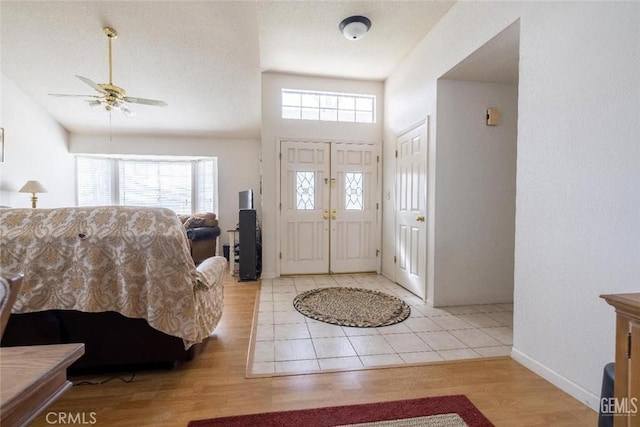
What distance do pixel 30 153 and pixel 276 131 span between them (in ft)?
14.3

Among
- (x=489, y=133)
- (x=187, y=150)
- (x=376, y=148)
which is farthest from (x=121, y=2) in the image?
(x=489, y=133)

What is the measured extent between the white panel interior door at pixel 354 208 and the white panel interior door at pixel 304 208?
14 cm

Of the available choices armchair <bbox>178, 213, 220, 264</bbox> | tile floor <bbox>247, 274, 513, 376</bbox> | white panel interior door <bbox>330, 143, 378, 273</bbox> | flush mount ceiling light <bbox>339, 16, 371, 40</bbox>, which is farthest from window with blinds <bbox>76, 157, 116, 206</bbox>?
flush mount ceiling light <bbox>339, 16, 371, 40</bbox>

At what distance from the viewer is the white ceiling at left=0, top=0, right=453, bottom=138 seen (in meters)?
2.94

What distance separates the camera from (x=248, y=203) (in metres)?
4.55

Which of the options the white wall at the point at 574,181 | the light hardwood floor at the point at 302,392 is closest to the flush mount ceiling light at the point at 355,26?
the white wall at the point at 574,181

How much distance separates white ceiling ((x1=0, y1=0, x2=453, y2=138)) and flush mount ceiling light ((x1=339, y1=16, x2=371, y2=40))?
0.05m

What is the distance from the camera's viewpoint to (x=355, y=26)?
112 inches

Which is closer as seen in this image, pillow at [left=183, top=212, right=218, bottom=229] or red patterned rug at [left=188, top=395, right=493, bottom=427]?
red patterned rug at [left=188, top=395, right=493, bottom=427]

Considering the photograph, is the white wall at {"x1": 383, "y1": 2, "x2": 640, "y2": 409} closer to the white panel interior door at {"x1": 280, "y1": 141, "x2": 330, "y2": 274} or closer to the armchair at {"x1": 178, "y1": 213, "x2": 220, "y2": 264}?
the white panel interior door at {"x1": 280, "y1": 141, "x2": 330, "y2": 274}

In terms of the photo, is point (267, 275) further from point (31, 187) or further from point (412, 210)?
point (31, 187)

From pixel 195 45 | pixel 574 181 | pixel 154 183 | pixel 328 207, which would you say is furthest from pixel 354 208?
pixel 154 183

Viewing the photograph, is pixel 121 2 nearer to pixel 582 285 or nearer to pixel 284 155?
pixel 284 155

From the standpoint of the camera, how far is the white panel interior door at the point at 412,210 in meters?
3.21
